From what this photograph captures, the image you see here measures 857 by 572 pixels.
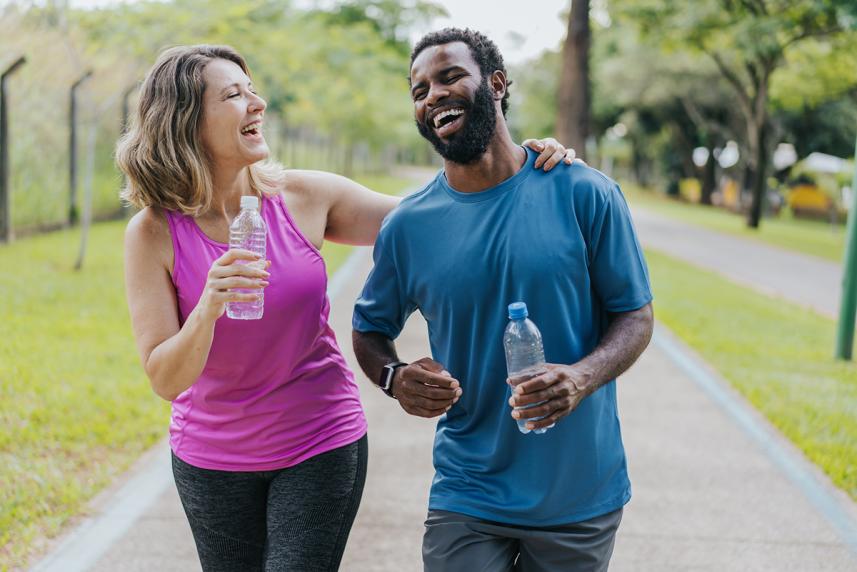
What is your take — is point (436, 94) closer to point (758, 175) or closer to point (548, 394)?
point (548, 394)

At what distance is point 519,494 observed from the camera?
2711mm

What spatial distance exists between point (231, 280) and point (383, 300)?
0.56 meters

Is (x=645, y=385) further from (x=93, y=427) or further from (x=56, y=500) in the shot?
(x=56, y=500)

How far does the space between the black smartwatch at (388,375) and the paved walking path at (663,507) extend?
1884 millimetres

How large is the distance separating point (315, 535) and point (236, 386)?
471 mm

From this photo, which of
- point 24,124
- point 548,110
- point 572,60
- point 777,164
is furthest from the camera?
point 548,110

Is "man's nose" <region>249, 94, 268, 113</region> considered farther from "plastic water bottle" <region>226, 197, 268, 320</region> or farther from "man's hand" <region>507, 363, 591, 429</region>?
"man's hand" <region>507, 363, 591, 429</region>

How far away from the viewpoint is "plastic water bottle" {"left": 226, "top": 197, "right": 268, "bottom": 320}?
282 centimetres

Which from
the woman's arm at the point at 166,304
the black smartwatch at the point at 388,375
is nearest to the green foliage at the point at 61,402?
the woman's arm at the point at 166,304

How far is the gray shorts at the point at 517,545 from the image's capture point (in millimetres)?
2709

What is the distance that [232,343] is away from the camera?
2.89 metres

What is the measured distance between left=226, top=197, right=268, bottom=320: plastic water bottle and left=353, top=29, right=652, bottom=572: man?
37cm

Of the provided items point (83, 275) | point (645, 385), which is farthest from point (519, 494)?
point (83, 275)

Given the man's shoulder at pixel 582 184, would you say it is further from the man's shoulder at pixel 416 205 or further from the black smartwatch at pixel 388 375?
the black smartwatch at pixel 388 375
